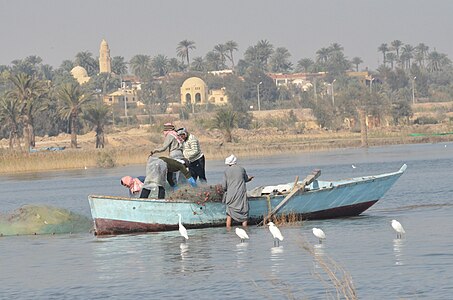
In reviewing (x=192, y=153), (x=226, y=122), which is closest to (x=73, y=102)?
(x=226, y=122)

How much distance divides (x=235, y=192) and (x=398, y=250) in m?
4.72

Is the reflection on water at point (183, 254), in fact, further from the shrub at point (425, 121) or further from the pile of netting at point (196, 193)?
the shrub at point (425, 121)

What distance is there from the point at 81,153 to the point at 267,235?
47182 mm

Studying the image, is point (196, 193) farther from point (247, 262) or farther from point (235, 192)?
point (247, 262)

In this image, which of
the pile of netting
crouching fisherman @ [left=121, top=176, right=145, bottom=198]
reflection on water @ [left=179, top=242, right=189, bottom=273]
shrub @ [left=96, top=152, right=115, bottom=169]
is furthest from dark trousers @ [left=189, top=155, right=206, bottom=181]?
shrub @ [left=96, top=152, right=115, bottom=169]

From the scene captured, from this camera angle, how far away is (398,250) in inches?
715

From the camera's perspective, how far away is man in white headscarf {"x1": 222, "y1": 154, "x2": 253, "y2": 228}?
2194 cm

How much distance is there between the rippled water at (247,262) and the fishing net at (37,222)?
332 mm

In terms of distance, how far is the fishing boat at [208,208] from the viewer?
2219cm

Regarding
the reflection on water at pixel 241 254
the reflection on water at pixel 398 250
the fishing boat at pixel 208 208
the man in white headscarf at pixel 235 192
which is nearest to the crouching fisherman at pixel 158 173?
the fishing boat at pixel 208 208

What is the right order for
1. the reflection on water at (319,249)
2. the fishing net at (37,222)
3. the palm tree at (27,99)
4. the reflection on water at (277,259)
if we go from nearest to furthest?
1. the reflection on water at (277,259)
2. the reflection on water at (319,249)
3. the fishing net at (37,222)
4. the palm tree at (27,99)

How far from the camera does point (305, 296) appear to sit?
1412 cm

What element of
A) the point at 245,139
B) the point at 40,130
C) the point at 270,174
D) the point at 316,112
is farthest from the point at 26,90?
the point at 270,174

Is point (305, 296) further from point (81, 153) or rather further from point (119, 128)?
point (119, 128)
